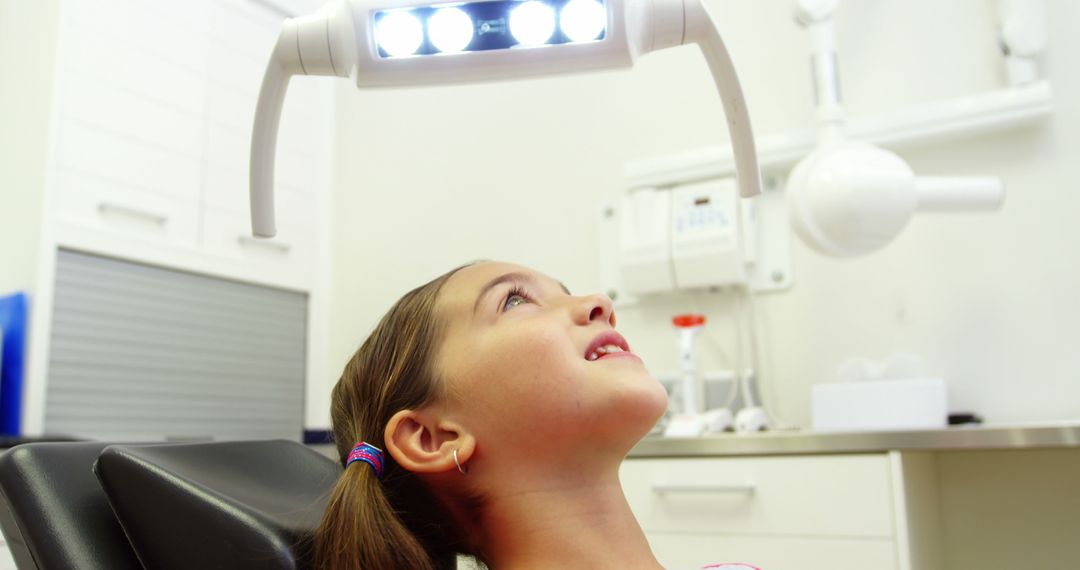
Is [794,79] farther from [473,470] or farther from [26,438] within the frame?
[26,438]

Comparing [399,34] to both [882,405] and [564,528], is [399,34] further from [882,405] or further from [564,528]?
[882,405]

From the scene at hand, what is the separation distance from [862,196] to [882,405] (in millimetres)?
384

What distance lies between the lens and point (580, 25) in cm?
85

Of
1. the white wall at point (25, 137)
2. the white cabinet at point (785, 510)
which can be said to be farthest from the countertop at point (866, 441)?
the white wall at point (25, 137)

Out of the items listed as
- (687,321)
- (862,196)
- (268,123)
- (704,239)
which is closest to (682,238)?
(704,239)

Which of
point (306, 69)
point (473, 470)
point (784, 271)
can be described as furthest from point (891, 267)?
point (306, 69)

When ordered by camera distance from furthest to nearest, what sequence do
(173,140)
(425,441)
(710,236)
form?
(173,140)
(710,236)
(425,441)

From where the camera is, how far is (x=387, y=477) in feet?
3.56

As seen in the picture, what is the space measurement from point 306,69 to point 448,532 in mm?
571

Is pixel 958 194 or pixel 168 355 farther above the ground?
pixel 958 194

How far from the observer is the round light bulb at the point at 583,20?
846mm

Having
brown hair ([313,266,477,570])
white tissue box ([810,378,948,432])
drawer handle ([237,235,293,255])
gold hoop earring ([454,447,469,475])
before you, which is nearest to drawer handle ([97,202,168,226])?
drawer handle ([237,235,293,255])

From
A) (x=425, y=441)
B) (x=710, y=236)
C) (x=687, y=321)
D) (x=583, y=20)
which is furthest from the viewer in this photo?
(x=710, y=236)

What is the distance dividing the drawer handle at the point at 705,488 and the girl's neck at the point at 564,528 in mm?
539
